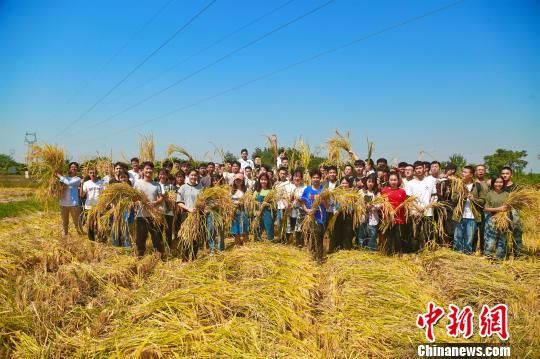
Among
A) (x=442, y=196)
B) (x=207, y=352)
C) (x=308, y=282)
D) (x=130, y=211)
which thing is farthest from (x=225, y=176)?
(x=207, y=352)

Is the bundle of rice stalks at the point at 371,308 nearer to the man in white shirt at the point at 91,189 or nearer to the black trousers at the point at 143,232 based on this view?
the black trousers at the point at 143,232

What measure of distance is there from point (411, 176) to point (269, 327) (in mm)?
4018

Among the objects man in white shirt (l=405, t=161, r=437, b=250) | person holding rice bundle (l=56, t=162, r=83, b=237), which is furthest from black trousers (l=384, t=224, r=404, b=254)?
person holding rice bundle (l=56, t=162, r=83, b=237)

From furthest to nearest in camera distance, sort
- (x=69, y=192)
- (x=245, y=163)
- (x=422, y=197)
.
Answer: (x=245, y=163) < (x=69, y=192) < (x=422, y=197)

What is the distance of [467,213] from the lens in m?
4.90

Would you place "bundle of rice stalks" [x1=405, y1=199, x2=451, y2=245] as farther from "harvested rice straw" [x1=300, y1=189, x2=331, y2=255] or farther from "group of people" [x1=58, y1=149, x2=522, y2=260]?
"harvested rice straw" [x1=300, y1=189, x2=331, y2=255]

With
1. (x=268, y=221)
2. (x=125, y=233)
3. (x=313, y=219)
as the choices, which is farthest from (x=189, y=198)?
(x=313, y=219)

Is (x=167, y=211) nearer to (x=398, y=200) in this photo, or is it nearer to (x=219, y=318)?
(x=219, y=318)

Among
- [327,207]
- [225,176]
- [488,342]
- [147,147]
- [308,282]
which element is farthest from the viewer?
[147,147]

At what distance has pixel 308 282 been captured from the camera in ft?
11.7

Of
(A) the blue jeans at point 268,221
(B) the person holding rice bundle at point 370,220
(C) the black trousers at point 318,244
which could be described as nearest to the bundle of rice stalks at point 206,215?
(A) the blue jeans at point 268,221

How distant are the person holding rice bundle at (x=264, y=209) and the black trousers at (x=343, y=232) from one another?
1.06m

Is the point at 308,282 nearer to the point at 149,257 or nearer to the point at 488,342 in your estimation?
the point at 488,342

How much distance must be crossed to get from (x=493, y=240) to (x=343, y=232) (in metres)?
2.21
